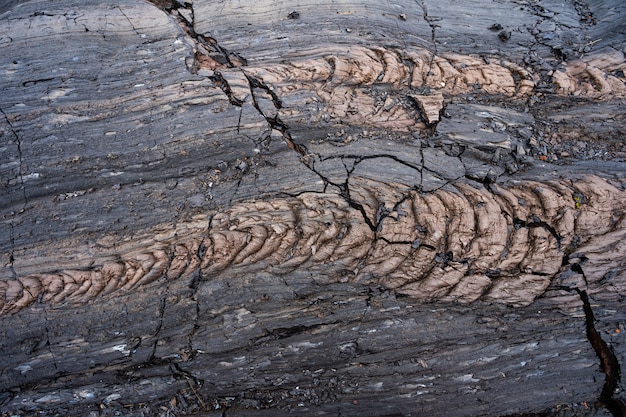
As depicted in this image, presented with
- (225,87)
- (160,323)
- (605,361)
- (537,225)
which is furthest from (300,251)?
(605,361)

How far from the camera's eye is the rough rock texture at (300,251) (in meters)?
2.62

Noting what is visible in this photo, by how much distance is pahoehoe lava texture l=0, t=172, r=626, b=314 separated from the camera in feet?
8.82

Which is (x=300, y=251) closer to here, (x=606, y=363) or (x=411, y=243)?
(x=411, y=243)

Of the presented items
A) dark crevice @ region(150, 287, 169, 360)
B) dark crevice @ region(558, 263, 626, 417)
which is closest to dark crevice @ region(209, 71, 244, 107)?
dark crevice @ region(150, 287, 169, 360)

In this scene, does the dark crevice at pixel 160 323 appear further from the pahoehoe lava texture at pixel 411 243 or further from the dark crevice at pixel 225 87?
the dark crevice at pixel 225 87

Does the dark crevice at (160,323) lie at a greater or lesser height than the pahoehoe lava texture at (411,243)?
lesser

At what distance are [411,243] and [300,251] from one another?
73 cm

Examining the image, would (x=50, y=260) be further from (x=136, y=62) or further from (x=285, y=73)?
(x=285, y=73)

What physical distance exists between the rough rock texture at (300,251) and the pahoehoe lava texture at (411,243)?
0.01 metres

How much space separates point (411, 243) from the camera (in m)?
2.75

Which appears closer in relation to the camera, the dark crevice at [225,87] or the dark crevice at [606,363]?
the dark crevice at [606,363]

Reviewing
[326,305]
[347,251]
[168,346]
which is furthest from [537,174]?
[168,346]

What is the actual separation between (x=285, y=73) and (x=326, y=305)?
1828 mm

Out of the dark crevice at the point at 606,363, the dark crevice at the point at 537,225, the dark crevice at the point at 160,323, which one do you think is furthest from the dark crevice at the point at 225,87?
the dark crevice at the point at 606,363
